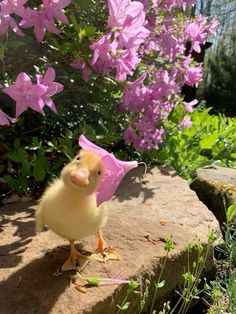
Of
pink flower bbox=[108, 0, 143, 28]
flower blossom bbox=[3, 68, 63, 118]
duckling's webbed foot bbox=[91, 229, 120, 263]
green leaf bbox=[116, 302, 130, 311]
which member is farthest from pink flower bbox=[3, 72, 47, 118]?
green leaf bbox=[116, 302, 130, 311]

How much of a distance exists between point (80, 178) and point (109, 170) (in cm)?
14

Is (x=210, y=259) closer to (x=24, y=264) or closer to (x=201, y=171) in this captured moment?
(x=24, y=264)

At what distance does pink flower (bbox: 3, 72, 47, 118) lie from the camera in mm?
1743

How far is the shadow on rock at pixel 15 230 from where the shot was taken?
78.1 inches

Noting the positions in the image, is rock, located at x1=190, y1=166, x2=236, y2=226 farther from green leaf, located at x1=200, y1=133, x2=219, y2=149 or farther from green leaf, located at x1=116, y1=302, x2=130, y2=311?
green leaf, located at x1=116, y1=302, x2=130, y2=311

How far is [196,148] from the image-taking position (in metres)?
4.10

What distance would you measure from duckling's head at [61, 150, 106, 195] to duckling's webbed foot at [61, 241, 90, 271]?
11.6 inches

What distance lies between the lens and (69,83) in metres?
3.08

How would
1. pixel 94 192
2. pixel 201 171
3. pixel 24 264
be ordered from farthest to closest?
pixel 201 171, pixel 24 264, pixel 94 192

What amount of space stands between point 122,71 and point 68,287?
957mm

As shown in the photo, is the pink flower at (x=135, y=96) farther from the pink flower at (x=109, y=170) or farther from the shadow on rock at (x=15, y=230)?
the pink flower at (x=109, y=170)

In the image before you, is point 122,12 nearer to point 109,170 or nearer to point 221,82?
point 109,170

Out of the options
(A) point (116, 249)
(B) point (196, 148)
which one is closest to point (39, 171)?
(A) point (116, 249)

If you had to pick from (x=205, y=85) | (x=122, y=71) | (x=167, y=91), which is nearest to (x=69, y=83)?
(x=167, y=91)
